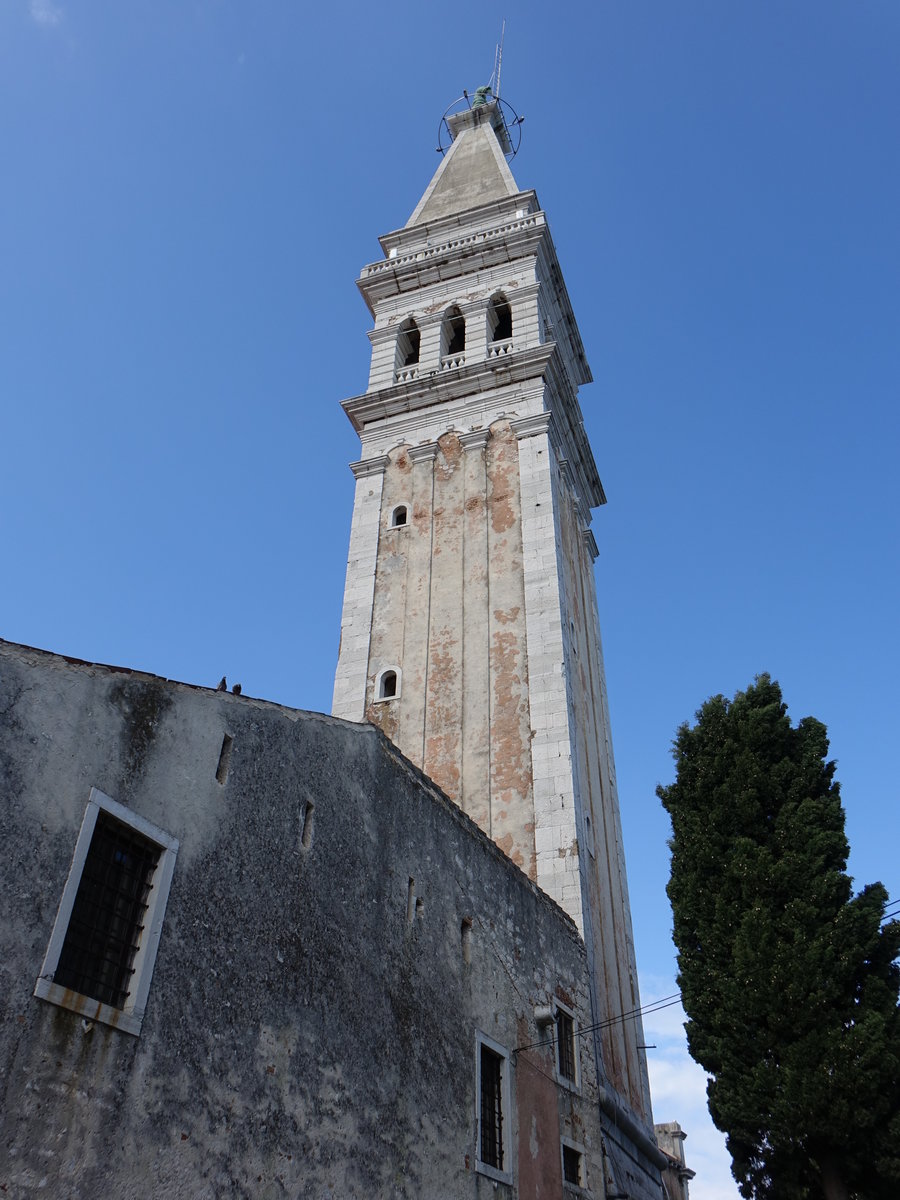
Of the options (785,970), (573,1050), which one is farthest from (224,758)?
(573,1050)

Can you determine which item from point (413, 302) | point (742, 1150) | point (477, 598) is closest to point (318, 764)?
point (742, 1150)

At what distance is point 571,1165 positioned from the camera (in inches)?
547

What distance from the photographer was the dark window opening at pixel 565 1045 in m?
14.5

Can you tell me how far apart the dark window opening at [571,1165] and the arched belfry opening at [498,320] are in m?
18.7

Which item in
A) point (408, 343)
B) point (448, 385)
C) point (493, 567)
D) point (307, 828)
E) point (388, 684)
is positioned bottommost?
point (307, 828)

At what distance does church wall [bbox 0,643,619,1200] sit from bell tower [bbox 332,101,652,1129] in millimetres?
5783

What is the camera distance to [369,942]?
418 inches

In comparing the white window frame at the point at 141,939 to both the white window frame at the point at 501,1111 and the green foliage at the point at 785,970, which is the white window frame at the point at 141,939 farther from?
the green foliage at the point at 785,970

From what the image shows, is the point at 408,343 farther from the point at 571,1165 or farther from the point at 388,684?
the point at 571,1165

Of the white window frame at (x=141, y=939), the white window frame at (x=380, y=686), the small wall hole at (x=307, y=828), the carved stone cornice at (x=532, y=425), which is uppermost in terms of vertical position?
the carved stone cornice at (x=532, y=425)

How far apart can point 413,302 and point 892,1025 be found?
22129 mm

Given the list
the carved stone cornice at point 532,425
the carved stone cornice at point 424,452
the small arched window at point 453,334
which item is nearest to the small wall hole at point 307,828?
the carved stone cornice at point 532,425

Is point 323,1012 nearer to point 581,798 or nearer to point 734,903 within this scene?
point 734,903

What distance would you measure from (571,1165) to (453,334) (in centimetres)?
2119
